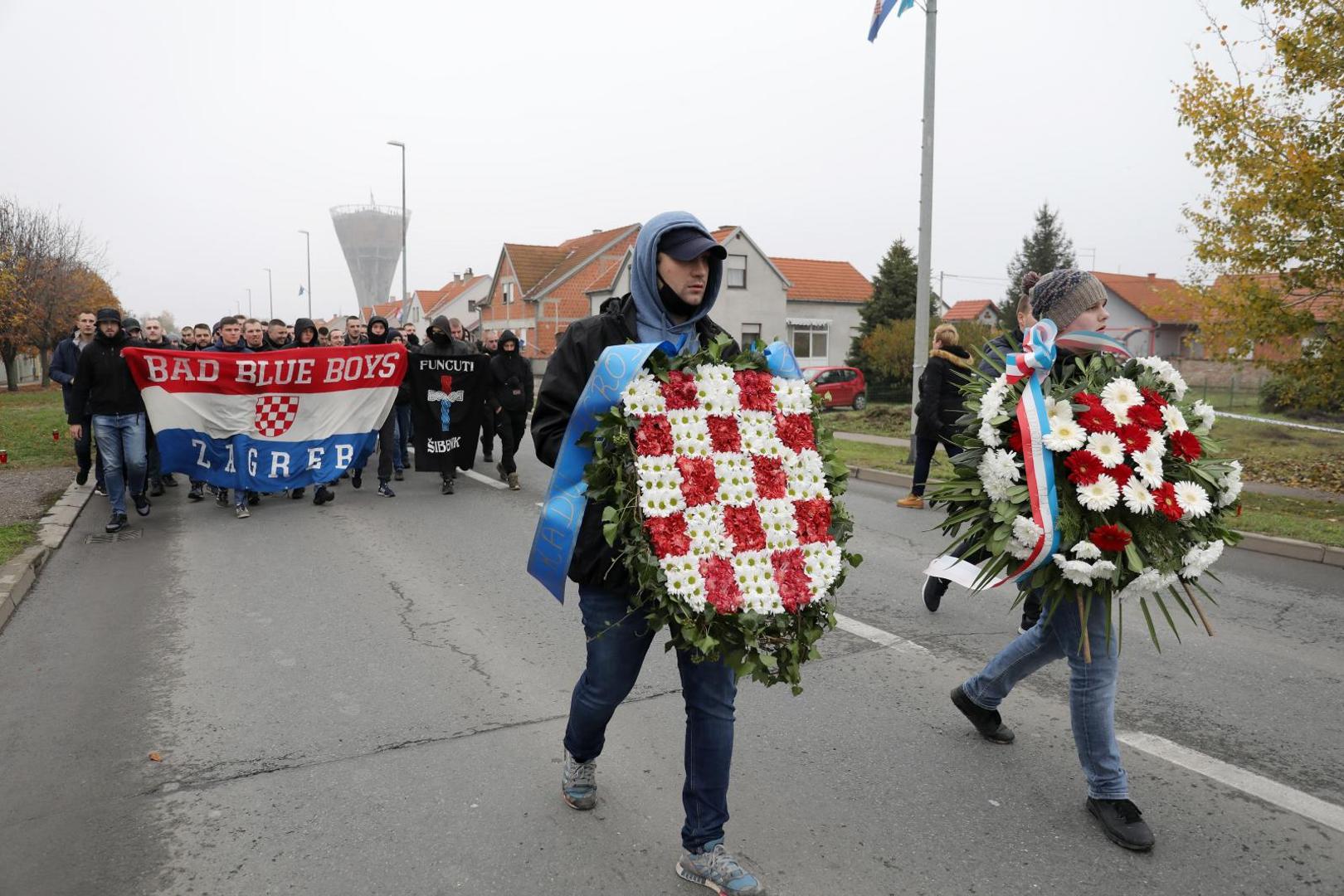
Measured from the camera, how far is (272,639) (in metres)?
5.37

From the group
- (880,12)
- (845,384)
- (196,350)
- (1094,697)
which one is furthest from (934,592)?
(845,384)

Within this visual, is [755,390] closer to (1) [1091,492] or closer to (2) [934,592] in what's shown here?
(1) [1091,492]

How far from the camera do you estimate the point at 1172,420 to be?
10.4 ft

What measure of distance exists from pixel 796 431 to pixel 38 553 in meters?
7.10

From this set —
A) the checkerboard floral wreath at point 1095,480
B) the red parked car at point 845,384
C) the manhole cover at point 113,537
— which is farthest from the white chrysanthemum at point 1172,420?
the red parked car at point 845,384

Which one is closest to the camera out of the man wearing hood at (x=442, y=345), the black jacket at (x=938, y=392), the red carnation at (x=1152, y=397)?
the red carnation at (x=1152, y=397)

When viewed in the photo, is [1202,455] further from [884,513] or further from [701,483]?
[884,513]

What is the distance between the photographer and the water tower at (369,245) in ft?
157

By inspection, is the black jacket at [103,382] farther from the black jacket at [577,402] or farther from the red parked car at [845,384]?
the red parked car at [845,384]

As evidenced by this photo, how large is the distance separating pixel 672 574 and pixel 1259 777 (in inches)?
104

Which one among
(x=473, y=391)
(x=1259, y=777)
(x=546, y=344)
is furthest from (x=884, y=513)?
(x=546, y=344)

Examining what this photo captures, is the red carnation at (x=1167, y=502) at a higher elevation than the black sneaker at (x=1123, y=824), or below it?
higher

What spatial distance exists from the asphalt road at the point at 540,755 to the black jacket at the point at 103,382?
254 cm

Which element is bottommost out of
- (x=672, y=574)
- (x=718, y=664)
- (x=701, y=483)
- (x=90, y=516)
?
(x=90, y=516)
